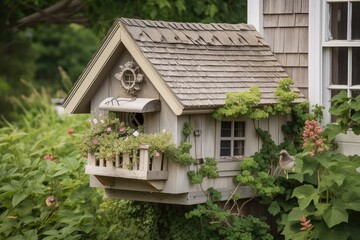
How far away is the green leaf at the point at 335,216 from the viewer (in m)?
9.66

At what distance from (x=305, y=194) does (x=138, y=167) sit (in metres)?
1.44

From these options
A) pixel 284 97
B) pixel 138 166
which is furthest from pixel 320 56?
pixel 138 166

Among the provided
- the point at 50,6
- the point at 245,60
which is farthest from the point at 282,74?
the point at 50,6

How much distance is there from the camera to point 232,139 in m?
10.6

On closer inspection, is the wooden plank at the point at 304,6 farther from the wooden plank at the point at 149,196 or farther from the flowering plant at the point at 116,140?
the wooden plank at the point at 149,196

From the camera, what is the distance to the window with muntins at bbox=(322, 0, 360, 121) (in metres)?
10.8

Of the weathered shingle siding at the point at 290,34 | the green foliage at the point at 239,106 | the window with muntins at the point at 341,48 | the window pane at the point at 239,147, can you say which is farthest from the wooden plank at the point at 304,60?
the window pane at the point at 239,147

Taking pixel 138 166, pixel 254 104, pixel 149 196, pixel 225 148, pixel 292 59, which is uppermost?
pixel 292 59

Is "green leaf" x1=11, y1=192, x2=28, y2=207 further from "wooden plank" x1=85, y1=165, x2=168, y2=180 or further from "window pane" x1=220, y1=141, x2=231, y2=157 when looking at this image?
"window pane" x1=220, y1=141, x2=231, y2=157

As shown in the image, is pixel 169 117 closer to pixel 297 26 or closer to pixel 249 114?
pixel 249 114

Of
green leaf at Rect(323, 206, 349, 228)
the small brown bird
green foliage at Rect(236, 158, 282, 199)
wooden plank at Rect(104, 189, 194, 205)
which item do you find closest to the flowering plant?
wooden plank at Rect(104, 189, 194, 205)

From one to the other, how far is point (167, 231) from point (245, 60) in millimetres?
1770

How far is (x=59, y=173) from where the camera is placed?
447 inches

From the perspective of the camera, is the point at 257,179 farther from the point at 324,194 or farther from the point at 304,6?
the point at 304,6
